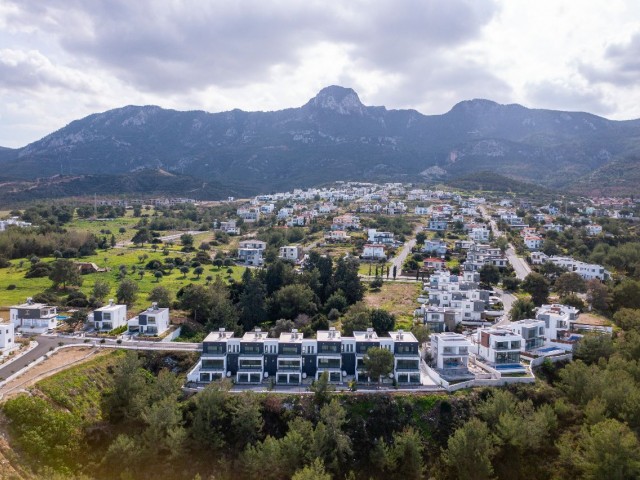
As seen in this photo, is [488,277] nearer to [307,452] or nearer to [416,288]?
[416,288]

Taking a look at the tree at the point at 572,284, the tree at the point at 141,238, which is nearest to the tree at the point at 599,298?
the tree at the point at 572,284

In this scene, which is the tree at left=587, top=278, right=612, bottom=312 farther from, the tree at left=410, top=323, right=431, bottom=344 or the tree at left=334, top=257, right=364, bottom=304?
the tree at left=334, top=257, right=364, bottom=304

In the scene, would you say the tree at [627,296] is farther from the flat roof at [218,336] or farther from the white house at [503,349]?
the flat roof at [218,336]

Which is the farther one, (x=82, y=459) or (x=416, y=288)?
(x=416, y=288)

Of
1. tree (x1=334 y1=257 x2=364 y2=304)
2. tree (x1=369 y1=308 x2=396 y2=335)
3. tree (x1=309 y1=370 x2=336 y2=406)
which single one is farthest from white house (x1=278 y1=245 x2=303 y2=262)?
tree (x1=309 y1=370 x2=336 y2=406)

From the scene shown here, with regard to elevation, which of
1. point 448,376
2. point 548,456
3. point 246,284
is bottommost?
point 548,456

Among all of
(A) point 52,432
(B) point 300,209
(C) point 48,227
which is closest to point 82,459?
(A) point 52,432

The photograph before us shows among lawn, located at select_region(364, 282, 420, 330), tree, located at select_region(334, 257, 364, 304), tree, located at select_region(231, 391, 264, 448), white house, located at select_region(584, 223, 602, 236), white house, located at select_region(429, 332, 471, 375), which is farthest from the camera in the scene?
white house, located at select_region(584, 223, 602, 236)
